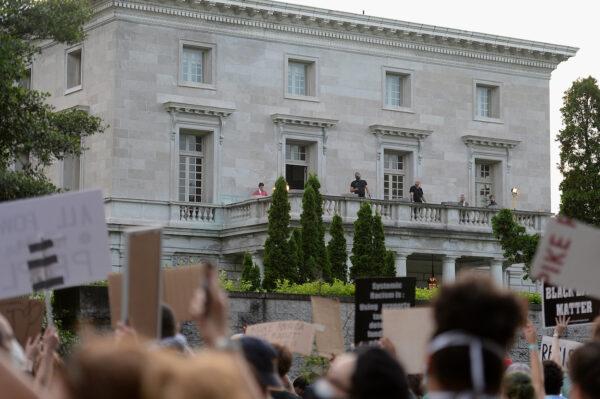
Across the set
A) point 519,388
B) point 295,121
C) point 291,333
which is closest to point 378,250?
point 295,121

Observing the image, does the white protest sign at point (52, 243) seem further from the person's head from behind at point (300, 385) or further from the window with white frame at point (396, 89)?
the window with white frame at point (396, 89)

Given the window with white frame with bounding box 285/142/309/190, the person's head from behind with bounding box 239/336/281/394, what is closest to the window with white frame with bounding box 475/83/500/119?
the window with white frame with bounding box 285/142/309/190

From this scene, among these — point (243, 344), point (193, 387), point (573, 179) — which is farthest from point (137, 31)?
point (193, 387)

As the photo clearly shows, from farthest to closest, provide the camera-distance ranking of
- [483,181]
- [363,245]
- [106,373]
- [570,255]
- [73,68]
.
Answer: [483,181]
[73,68]
[363,245]
[570,255]
[106,373]

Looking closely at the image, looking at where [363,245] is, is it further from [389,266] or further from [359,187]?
[359,187]

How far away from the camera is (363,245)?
44062mm

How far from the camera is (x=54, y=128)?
35.2 metres

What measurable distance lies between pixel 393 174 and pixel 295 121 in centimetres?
436

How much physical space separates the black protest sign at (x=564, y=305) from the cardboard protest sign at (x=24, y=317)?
440 cm

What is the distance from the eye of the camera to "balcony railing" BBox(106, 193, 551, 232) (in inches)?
1908

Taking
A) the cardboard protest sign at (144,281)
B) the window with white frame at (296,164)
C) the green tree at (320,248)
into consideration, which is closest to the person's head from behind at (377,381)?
the cardboard protest sign at (144,281)

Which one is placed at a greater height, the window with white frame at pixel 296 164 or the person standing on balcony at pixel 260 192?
the window with white frame at pixel 296 164

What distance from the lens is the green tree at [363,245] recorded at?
4297cm

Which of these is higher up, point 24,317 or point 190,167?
point 190,167
